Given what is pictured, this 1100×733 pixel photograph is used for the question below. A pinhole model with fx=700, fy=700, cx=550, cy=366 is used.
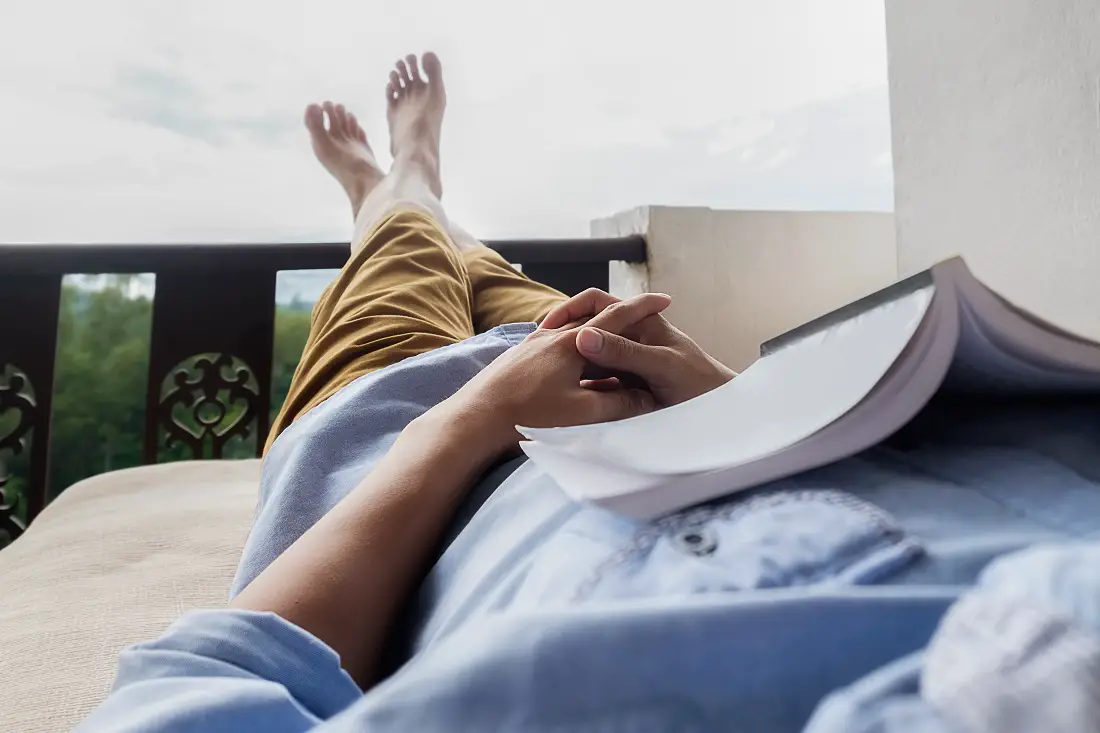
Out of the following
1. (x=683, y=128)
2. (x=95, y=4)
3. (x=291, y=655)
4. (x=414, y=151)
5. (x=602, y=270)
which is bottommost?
(x=291, y=655)

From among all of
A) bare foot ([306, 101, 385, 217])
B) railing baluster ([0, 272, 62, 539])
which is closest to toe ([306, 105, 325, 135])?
bare foot ([306, 101, 385, 217])

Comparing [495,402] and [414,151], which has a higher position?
[414,151]

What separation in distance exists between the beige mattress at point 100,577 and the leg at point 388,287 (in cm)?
12

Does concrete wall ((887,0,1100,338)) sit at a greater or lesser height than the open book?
greater

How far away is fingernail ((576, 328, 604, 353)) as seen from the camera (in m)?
0.50

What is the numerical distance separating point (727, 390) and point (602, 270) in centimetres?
103

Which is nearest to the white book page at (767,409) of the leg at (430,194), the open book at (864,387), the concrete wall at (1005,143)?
the open book at (864,387)

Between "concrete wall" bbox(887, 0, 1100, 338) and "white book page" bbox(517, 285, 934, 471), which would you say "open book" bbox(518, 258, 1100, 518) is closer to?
"white book page" bbox(517, 285, 934, 471)

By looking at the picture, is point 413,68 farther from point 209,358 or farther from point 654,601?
point 654,601

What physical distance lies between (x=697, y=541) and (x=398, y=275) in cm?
67

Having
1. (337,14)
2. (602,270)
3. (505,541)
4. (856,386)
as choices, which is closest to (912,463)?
(856,386)

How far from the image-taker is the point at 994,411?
0.91 feet

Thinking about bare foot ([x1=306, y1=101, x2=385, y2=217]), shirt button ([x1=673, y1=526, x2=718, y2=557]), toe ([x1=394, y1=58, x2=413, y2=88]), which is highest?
toe ([x1=394, y1=58, x2=413, y2=88])

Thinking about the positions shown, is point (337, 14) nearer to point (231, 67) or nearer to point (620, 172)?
point (231, 67)
